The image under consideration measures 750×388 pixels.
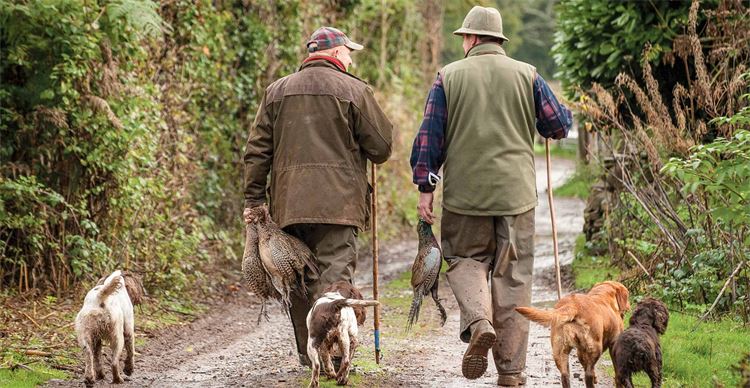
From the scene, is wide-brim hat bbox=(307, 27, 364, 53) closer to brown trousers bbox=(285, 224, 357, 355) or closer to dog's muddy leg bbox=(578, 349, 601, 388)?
brown trousers bbox=(285, 224, 357, 355)

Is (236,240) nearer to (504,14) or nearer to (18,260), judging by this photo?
(18,260)

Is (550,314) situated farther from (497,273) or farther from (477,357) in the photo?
(497,273)

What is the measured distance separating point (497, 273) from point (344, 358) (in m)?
1.17

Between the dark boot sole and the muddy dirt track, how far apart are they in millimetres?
493

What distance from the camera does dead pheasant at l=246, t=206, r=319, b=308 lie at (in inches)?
266

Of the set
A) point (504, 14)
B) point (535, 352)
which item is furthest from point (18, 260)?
point (504, 14)

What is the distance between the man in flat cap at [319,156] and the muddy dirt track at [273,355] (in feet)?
1.93

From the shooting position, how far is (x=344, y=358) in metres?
6.41

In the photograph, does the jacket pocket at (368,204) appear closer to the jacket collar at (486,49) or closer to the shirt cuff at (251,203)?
the shirt cuff at (251,203)

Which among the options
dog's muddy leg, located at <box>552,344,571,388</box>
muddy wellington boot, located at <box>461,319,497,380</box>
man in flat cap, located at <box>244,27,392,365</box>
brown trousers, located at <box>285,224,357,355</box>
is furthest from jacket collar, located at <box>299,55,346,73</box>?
dog's muddy leg, located at <box>552,344,571,388</box>

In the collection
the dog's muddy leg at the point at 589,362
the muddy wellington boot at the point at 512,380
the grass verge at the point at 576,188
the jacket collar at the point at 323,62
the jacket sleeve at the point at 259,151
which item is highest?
the jacket collar at the point at 323,62

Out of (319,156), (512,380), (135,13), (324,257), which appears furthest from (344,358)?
(135,13)

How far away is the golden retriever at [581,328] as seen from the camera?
5930mm

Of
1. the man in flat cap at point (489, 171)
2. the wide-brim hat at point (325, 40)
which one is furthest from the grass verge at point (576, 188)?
the wide-brim hat at point (325, 40)
